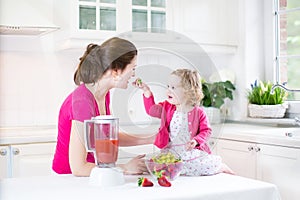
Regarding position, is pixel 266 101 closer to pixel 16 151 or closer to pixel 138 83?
pixel 16 151

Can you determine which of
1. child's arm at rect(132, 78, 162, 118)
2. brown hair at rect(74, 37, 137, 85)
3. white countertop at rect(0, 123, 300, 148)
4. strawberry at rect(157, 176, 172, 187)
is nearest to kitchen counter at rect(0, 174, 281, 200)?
strawberry at rect(157, 176, 172, 187)

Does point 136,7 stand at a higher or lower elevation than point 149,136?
higher

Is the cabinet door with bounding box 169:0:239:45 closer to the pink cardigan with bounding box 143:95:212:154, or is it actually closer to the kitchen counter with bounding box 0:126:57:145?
the kitchen counter with bounding box 0:126:57:145

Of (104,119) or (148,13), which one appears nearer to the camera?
(104,119)

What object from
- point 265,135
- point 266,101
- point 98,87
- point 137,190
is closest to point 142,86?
point 98,87

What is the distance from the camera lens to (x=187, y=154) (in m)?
1.74

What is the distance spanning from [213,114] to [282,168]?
990 millimetres

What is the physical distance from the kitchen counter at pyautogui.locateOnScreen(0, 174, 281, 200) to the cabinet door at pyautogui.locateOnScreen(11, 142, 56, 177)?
1019 millimetres

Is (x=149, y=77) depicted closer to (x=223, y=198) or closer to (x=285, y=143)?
(x=223, y=198)

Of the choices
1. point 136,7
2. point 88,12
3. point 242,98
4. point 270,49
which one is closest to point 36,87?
point 88,12

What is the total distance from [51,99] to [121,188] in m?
1.80

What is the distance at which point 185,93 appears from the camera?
1.66 m

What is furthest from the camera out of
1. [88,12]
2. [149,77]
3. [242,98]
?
[242,98]

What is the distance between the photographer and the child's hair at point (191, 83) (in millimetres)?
1634
